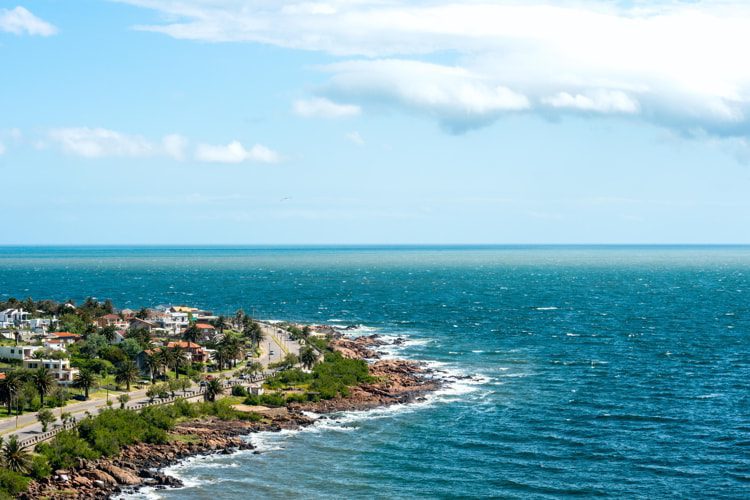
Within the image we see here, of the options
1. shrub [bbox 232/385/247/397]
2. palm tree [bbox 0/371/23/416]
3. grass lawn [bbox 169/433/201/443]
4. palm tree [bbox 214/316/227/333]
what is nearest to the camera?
grass lawn [bbox 169/433/201/443]

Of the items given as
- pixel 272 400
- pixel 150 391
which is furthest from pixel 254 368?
pixel 150 391

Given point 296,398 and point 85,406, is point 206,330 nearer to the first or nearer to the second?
point 296,398

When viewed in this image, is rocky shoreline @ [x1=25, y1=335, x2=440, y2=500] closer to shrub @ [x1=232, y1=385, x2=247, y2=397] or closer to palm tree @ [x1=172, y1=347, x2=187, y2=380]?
shrub @ [x1=232, y1=385, x2=247, y2=397]

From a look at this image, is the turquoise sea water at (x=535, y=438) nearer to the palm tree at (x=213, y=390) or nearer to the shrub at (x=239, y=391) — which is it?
the palm tree at (x=213, y=390)

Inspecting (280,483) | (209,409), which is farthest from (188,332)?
(280,483)

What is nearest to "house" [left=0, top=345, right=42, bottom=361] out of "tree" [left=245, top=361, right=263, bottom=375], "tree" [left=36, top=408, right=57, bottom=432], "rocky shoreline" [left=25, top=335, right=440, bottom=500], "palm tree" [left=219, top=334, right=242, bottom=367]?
"palm tree" [left=219, top=334, right=242, bottom=367]
